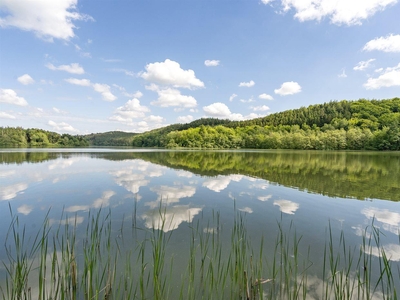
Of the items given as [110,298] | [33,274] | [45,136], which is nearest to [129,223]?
[33,274]

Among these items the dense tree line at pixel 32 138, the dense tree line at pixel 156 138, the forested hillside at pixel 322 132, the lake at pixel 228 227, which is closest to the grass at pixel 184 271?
the lake at pixel 228 227

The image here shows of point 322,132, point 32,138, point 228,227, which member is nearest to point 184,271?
point 228,227

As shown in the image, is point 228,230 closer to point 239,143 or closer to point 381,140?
point 381,140

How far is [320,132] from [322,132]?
210 centimetres

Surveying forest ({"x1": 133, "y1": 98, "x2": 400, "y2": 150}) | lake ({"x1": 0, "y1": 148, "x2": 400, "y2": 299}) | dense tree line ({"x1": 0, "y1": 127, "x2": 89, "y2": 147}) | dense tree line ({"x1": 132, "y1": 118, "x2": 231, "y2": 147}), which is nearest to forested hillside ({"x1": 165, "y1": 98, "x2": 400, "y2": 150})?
forest ({"x1": 133, "y1": 98, "x2": 400, "y2": 150})

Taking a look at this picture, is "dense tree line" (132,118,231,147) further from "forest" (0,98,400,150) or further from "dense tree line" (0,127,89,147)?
"dense tree line" (0,127,89,147)

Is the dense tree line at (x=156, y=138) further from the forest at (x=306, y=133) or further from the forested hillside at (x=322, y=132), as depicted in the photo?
the forested hillside at (x=322, y=132)

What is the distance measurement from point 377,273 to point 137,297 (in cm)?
434

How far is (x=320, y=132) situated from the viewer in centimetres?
8594

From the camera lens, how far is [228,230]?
245 inches

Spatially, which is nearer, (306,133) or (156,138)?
(306,133)

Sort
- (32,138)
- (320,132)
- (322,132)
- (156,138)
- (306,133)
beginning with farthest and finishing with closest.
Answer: (156,138) → (32,138) → (306,133) → (320,132) → (322,132)

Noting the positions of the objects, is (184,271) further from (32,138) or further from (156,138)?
(32,138)

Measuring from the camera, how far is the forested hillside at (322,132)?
72.2 meters
